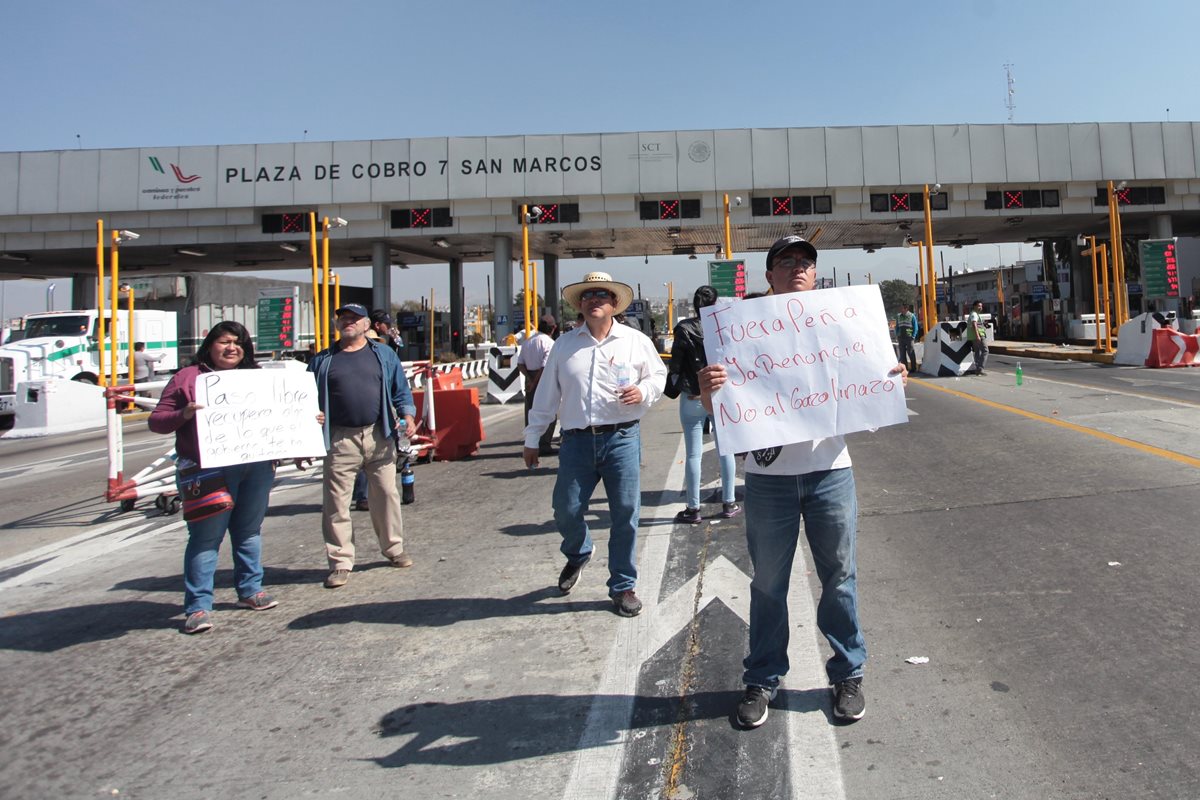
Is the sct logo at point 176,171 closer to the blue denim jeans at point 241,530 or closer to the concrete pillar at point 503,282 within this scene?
the concrete pillar at point 503,282

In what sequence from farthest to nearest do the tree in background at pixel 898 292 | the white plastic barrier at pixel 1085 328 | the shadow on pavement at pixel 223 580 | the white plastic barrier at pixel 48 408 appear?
1. the tree in background at pixel 898 292
2. the white plastic barrier at pixel 1085 328
3. the white plastic barrier at pixel 48 408
4. the shadow on pavement at pixel 223 580

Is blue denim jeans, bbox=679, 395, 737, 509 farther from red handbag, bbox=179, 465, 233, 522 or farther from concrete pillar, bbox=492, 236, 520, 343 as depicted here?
concrete pillar, bbox=492, 236, 520, 343

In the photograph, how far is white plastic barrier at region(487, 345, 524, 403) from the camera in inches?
720

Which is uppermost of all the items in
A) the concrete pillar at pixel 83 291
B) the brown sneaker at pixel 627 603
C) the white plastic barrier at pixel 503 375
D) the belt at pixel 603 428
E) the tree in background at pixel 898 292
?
the tree in background at pixel 898 292

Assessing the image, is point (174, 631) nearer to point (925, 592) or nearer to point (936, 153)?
point (925, 592)

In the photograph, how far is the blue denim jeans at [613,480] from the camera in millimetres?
4219

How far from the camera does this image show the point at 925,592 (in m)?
4.31

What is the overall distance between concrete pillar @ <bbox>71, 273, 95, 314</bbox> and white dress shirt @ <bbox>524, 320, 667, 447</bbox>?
44.5 meters

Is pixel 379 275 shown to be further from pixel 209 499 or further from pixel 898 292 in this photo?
pixel 898 292

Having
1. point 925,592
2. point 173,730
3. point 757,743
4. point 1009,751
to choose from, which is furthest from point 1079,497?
point 173,730

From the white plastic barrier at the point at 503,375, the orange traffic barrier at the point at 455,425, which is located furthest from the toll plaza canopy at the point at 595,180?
the orange traffic barrier at the point at 455,425

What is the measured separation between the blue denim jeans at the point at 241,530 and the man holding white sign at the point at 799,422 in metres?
2.87

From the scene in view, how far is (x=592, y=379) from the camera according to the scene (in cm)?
423

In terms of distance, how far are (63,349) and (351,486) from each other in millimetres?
19345
